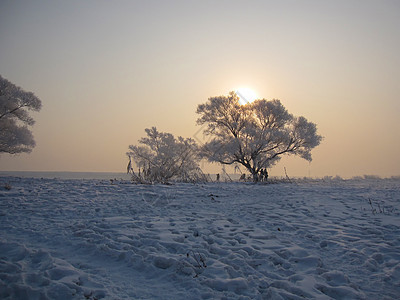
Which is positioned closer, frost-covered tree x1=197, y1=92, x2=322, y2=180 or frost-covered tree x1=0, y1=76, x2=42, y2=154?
frost-covered tree x1=0, y1=76, x2=42, y2=154

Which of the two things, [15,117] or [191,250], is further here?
[15,117]

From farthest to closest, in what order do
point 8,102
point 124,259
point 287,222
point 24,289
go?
1. point 8,102
2. point 287,222
3. point 124,259
4. point 24,289

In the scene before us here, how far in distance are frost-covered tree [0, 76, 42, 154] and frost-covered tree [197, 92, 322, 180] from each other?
14556mm

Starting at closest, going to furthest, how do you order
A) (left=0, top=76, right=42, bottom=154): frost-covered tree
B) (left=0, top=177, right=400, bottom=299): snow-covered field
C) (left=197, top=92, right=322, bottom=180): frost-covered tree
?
(left=0, top=177, right=400, bottom=299): snow-covered field, (left=0, top=76, right=42, bottom=154): frost-covered tree, (left=197, top=92, right=322, bottom=180): frost-covered tree

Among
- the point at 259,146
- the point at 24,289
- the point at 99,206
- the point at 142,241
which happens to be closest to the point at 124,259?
the point at 142,241

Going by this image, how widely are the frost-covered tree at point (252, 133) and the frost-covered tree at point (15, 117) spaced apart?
47.8ft

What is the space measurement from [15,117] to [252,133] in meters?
19.7

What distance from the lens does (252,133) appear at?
2228cm

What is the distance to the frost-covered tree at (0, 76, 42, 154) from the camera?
1864 centimetres

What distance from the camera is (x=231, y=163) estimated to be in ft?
79.3

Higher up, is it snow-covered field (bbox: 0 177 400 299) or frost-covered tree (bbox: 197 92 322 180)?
frost-covered tree (bbox: 197 92 322 180)

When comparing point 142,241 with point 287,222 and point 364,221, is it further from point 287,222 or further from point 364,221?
point 364,221

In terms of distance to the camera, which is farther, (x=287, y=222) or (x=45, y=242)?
(x=287, y=222)

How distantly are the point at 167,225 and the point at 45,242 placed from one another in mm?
2513
